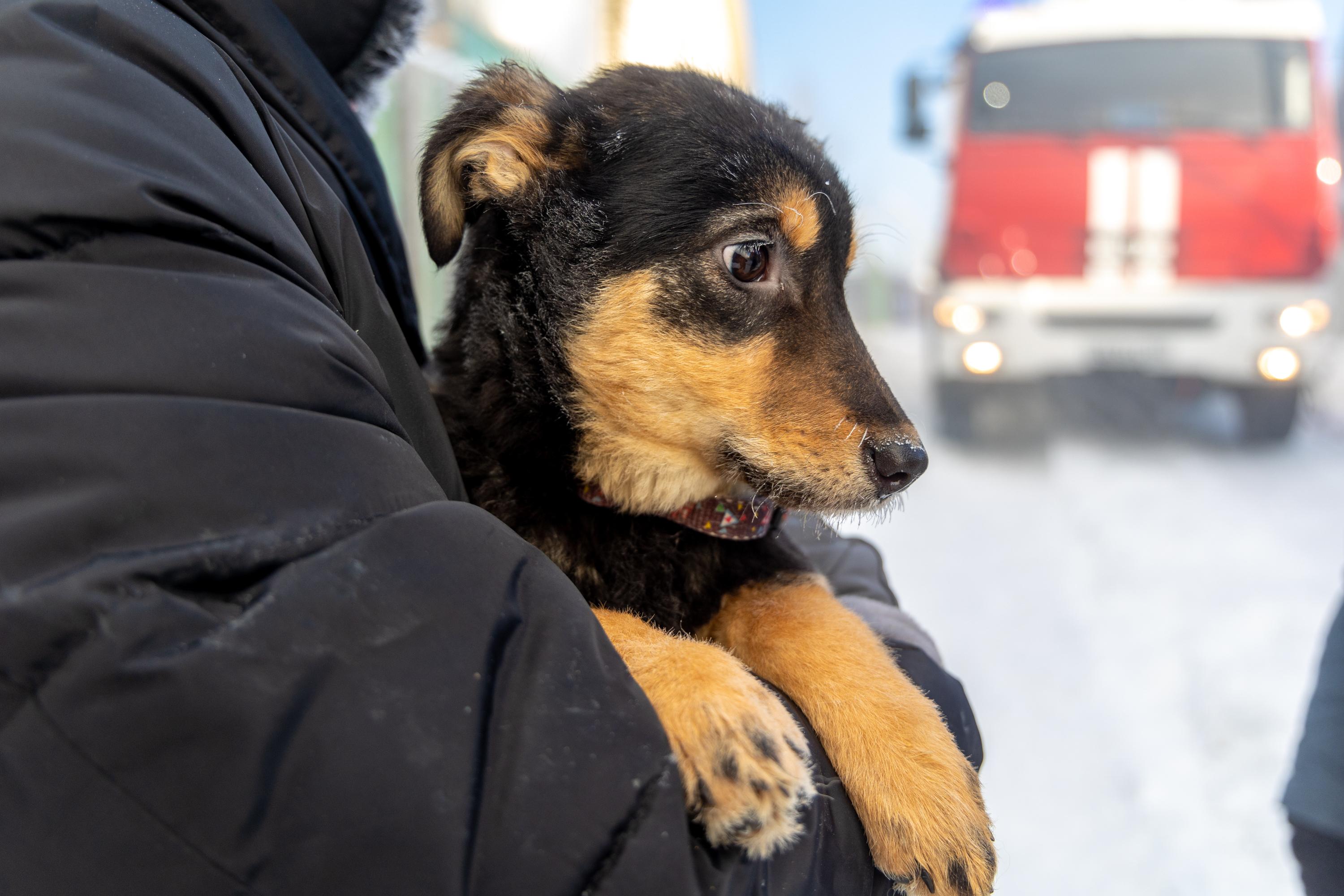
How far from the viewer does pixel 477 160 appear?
182 centimetres

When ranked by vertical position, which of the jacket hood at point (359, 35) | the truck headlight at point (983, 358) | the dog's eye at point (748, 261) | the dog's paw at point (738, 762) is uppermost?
the jacket hood at point (359, 35)

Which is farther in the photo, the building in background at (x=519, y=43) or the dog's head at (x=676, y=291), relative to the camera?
the building in background at (x=519, y=43)

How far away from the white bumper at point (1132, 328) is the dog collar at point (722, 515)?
17.9 feet

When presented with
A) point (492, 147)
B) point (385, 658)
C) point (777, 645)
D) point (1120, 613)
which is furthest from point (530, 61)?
point (1120, 613)

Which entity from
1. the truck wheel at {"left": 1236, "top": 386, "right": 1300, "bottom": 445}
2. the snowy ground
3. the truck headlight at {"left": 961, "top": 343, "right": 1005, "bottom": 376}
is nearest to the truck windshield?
the truck headlight at {"left": 961, "top": 343, "right": 1005, "bottom": 376}

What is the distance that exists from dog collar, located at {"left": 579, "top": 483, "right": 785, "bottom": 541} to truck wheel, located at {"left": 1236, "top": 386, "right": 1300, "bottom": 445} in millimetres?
6366

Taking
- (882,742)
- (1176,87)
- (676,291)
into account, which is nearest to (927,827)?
(882,742)

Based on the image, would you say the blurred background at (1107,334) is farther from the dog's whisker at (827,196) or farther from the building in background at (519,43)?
the dog's whisker at (827,196)

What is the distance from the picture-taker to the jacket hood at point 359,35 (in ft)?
5.81

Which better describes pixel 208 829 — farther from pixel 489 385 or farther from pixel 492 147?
pixel 492 147

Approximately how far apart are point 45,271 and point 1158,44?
7838 millimetres

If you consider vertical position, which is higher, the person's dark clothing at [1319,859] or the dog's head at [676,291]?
the dog's head at [676,291]

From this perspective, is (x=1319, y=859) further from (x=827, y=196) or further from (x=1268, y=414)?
(x=1268, y=414)

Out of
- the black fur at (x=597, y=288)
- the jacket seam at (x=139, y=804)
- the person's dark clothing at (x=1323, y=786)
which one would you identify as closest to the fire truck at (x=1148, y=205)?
the person's dark clothing at (x=1323, y=786)
